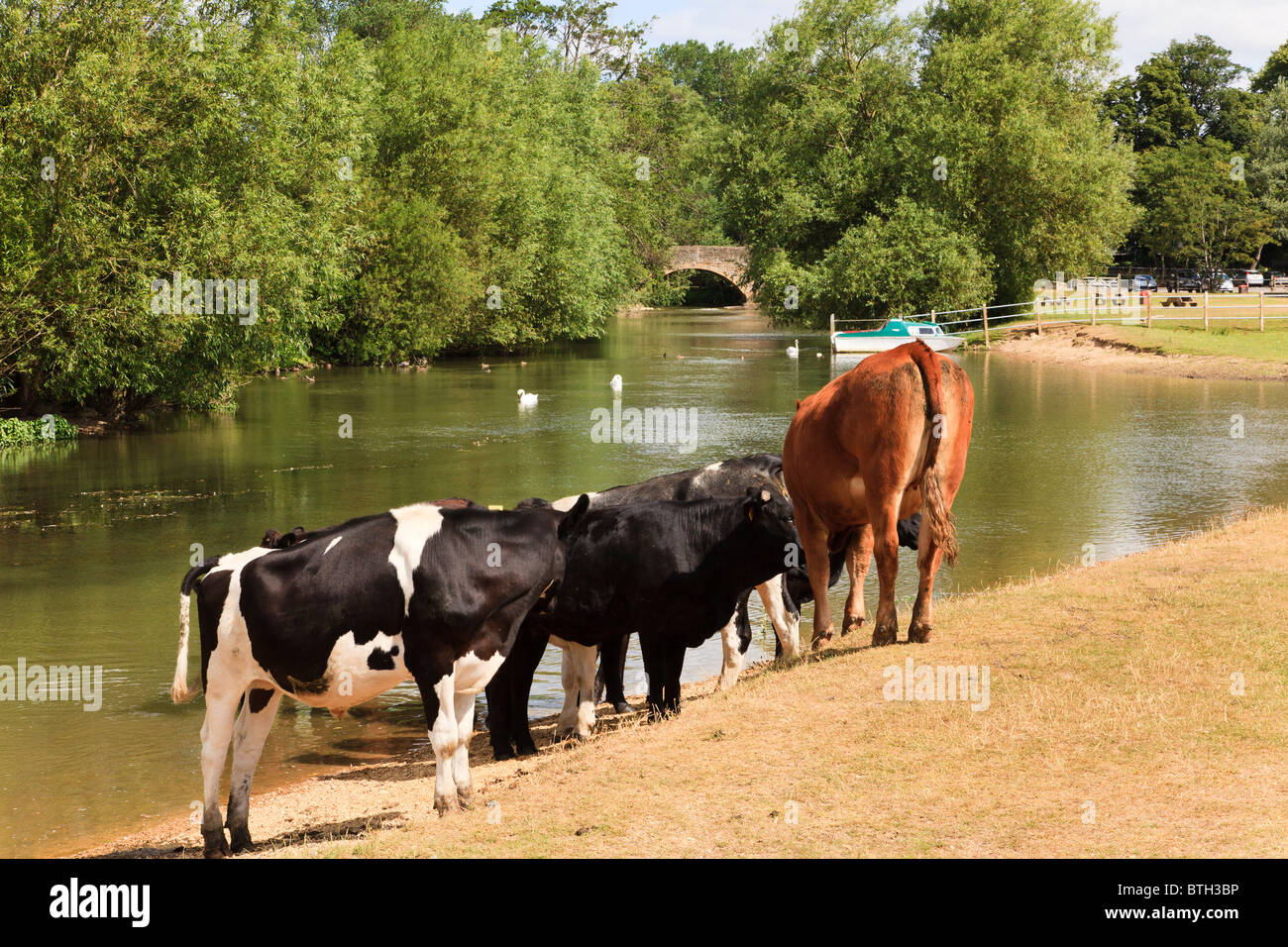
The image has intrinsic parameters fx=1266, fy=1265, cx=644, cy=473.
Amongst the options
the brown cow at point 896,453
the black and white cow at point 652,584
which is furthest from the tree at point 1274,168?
the black and white cow at point 652,584

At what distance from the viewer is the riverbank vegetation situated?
31766mm

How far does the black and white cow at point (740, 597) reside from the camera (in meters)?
12.2

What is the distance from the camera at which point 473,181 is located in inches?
2248

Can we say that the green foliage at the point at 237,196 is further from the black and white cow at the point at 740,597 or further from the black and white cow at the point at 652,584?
the black and white cow at the point at 652,584

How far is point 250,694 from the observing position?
8.88 metres

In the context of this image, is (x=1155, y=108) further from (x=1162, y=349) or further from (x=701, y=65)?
(x=701, y=65)

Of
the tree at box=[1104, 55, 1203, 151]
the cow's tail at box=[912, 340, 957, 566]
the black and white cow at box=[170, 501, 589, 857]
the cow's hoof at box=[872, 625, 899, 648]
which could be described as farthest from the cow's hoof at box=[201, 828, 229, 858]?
the tree at box=[1104, 55, 1203, 151]

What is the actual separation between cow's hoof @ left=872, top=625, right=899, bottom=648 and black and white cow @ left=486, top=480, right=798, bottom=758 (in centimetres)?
103

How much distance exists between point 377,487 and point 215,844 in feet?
59.8

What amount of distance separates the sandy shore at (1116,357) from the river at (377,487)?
5.47 feet

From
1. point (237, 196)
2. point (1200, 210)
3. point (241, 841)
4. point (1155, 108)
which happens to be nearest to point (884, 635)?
point (241, 841)

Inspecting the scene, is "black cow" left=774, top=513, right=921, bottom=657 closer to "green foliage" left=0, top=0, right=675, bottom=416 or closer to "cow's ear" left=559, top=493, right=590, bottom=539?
"cow's ear" left=559, top=493, right=590, bottom=539

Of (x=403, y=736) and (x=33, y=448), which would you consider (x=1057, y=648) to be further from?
(x=33, y=448)

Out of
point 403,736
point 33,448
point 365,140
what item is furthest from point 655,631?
point 365,140
